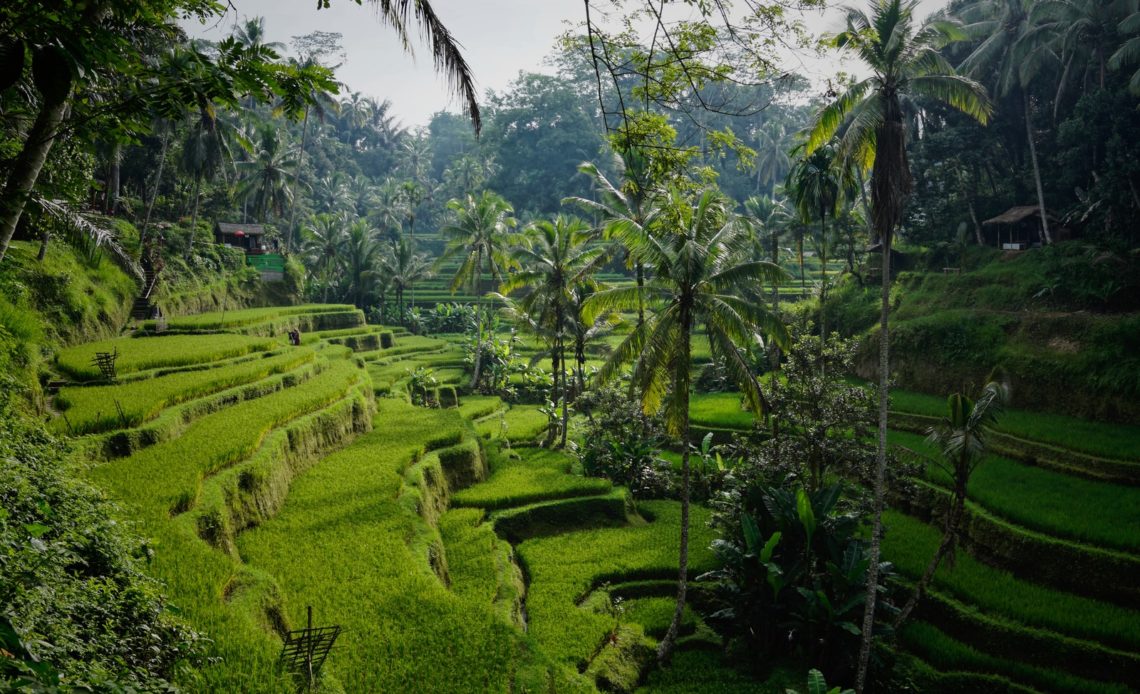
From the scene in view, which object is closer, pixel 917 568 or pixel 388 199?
pixel 917 568

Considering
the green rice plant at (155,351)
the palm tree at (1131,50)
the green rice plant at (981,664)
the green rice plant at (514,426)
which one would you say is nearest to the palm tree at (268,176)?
the green rice plant at (155,351)

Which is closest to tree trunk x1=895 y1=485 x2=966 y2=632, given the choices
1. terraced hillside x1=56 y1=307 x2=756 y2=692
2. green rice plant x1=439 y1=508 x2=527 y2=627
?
terraced hillside x1=56 y1=307 x2=756 y2=692

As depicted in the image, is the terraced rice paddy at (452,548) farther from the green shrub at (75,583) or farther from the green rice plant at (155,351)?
the green shrub at (75,583)

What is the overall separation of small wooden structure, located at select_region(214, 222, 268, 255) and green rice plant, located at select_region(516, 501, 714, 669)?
26.7 m

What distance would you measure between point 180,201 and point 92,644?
115ft

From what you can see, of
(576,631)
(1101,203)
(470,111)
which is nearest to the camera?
(470,111)

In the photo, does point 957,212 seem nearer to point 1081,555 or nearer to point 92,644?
point 1081,555

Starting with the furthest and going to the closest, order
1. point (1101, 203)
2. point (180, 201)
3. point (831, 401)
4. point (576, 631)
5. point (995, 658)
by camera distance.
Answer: point (180, 201) < point (1101, 203) < point (831, 401) < point (576, 631) < point (995, 658)

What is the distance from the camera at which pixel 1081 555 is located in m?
11.9

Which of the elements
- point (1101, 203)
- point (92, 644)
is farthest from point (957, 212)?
point (92, 644)

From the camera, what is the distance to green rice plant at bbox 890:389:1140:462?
15000mm

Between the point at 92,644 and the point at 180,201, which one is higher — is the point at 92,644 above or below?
below

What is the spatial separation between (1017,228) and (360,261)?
3656 cm

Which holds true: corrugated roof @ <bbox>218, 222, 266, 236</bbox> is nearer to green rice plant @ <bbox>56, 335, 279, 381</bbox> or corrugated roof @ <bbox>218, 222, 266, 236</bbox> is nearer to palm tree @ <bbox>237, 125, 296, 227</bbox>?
palm tree @ <bbox>237, 125, 296, 227</bbox>
